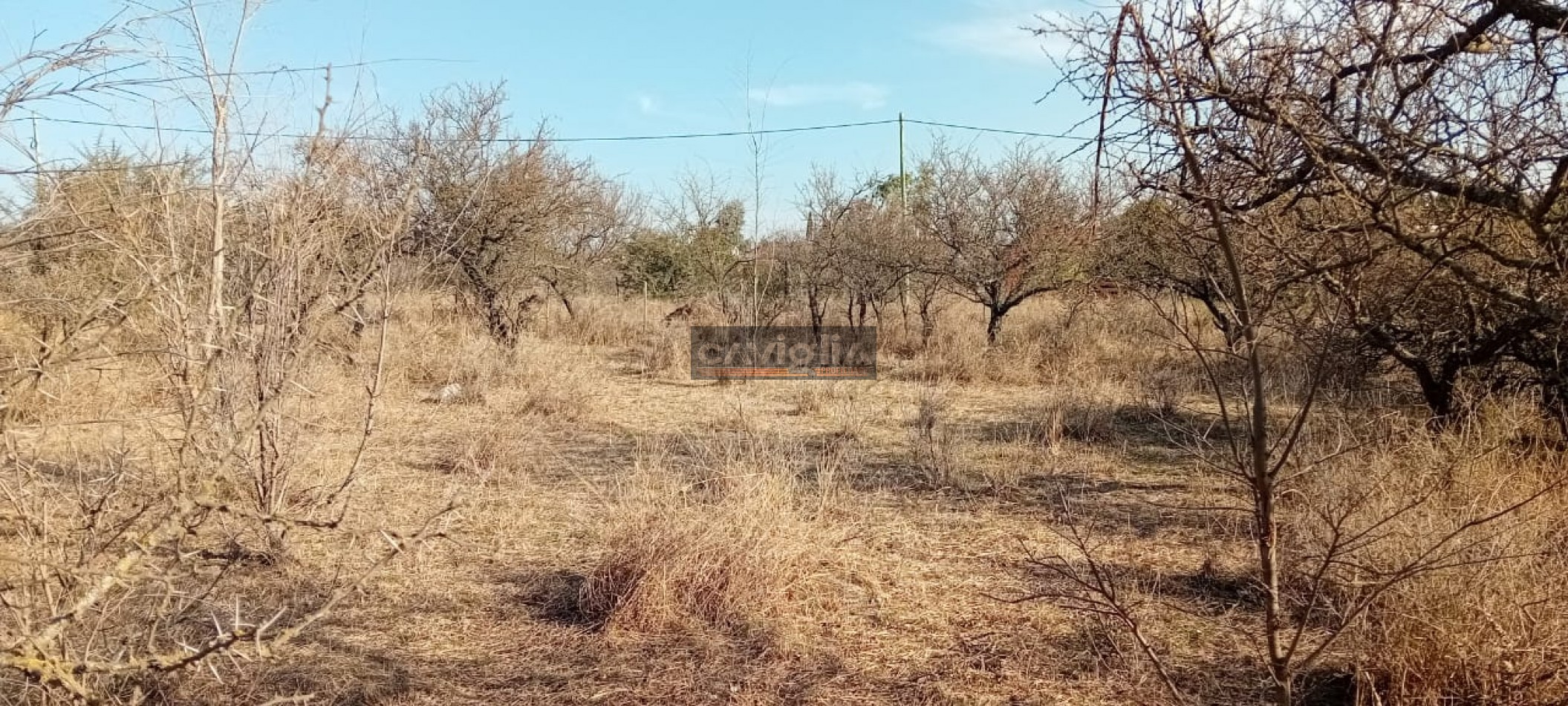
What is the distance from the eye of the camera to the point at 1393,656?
8.38 feet

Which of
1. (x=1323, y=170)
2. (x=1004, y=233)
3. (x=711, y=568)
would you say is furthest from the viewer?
(x=1004, y=233)

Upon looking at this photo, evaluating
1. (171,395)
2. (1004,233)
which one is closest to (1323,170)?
(171,395)

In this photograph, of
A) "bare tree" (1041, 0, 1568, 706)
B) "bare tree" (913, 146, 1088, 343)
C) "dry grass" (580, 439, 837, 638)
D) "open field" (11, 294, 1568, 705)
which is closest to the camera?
"bare tree" (1041, 0, 1568, 706)

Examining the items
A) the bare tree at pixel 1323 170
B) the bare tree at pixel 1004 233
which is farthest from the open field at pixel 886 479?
the bare tree at pixel 1004 233

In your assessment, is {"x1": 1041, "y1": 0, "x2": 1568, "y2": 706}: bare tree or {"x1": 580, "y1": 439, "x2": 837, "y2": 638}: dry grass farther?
{"x1": 580, "y1": 439, "x2": 837, "y2": 638}: dry grass

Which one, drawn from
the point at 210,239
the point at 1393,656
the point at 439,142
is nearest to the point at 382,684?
the point at 210,239

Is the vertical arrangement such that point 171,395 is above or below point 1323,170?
below

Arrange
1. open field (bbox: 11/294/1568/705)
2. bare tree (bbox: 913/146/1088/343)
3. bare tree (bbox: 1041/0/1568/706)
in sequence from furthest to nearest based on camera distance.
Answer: bare tree (bbox: 913/146/1088/343)
open field (bbox: 11/294/1568/705)
bare tree (bbox: 1041/0/1568/706)

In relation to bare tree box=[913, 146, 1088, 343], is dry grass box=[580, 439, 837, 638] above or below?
below

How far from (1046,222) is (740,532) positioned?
30.1 feet

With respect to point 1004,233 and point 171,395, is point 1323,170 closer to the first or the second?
point 171,395

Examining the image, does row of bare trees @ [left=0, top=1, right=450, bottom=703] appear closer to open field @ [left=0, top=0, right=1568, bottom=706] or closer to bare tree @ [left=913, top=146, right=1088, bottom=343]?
open field @ [left=0, top=0, right=1568, bottom=706]

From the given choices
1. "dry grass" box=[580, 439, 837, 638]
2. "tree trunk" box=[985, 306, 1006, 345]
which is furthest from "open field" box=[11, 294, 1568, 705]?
"tree trunk" box=[985, 306, 1006, 345]

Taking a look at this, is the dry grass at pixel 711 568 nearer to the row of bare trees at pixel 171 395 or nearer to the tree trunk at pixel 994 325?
the row of bare trees at pixel 171 395
